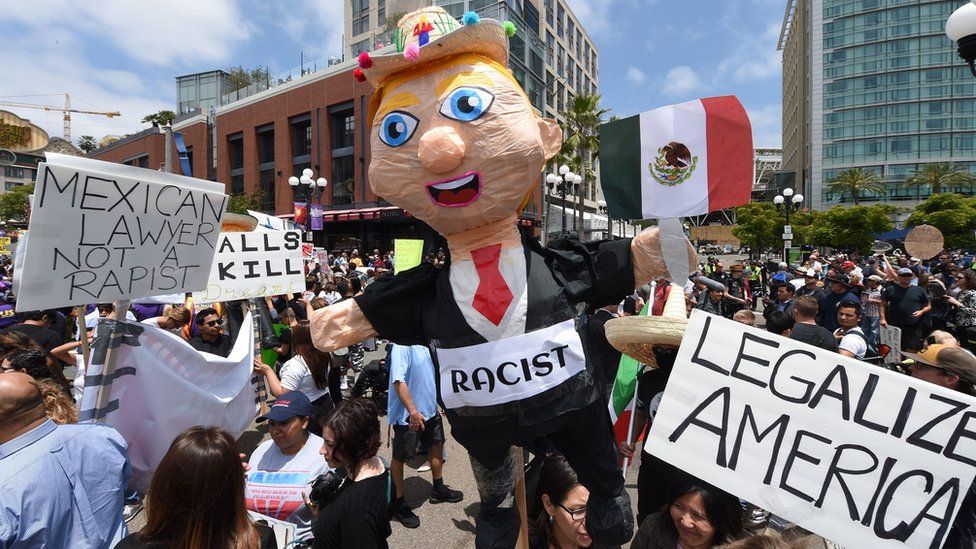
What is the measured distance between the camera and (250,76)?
1898 inches

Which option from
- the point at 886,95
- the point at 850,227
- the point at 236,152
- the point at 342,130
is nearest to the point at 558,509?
the point at 342,130

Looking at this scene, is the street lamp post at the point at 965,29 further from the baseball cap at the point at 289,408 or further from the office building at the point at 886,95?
the office building at the point at 886,95

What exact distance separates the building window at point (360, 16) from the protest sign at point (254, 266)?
3763 centimetres

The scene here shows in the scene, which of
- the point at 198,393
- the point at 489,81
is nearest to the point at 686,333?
the point at 489,81

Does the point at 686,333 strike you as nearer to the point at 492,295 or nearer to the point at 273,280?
the point at 492,295

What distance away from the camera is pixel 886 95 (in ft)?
182

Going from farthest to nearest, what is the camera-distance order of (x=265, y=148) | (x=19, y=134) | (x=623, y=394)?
(x=19, y=134) → (x=265, y=148) → (x=623, y=394)

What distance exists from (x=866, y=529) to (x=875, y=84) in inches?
2810

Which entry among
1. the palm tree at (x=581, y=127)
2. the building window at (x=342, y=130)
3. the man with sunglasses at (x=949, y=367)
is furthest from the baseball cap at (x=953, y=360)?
the building window at (x=342, y=130)

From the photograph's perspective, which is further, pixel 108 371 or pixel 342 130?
pixel 342 130

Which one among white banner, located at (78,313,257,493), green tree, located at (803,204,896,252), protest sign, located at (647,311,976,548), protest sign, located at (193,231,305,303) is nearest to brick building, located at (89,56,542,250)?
green tree, located at (803,204,896,252)

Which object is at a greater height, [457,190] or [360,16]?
[360,16]

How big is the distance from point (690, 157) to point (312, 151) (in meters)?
34.4

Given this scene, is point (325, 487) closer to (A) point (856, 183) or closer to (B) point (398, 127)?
(B) point (398, 127)
